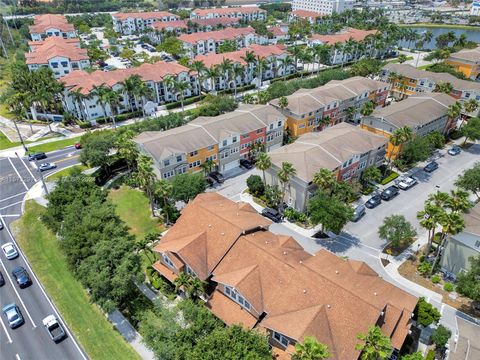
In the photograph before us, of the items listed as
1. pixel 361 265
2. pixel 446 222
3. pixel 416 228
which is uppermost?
pixel 446 222

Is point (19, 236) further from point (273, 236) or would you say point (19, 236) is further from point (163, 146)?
point (273, 236)

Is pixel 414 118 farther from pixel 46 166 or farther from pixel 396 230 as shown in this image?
pixel 46 166

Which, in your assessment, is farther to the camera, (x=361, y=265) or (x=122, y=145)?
(x=122, y=145)

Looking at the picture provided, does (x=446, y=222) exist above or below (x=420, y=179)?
above

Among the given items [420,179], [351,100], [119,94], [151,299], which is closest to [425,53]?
[351,100]

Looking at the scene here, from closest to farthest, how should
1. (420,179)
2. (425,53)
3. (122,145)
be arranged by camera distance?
1. (122,145)
2. (420,179)
3. (425,53)

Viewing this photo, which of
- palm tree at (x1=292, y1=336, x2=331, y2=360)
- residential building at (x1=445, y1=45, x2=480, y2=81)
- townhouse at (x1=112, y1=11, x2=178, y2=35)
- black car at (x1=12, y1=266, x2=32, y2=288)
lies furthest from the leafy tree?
townhouse at (x1=112, y1=11, x2=178, y2=35)

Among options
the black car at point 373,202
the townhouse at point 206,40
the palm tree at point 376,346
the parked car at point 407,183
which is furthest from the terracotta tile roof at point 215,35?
the palm tree at point 376,346

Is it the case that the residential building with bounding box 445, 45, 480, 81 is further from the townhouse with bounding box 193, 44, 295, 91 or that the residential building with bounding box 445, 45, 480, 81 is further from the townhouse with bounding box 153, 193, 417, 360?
the townhouse with bounding box 153, 193, 417, 360

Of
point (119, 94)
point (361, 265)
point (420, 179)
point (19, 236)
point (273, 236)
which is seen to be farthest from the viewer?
point (119, 94)
